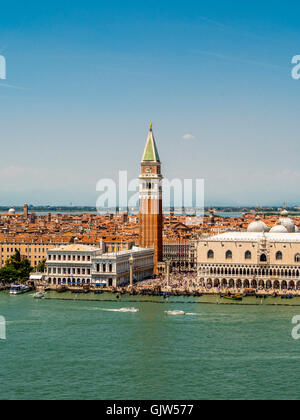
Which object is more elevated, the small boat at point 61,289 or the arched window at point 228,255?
the arched window at point 228,255

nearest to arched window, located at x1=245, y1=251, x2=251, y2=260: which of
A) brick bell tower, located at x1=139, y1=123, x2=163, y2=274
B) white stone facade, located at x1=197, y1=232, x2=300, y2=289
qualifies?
white stone facade, located at x1=197, y1=232, x2=300, y2=289

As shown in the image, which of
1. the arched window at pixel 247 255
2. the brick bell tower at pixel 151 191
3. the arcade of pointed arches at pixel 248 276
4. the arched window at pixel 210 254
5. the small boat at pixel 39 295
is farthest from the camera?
the brick bell tower at pixel 151 191

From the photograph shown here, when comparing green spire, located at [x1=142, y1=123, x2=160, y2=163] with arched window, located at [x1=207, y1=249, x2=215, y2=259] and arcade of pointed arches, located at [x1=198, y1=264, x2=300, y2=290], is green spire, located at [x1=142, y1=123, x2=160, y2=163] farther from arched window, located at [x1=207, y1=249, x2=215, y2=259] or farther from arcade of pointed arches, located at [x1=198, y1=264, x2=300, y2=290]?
arcade of pointed arches, located at [x1=198, y1=264, x2=300, y2=290]

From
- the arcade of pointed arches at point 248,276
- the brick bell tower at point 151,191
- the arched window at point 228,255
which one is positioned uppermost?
the brick bell tower at point 151,191

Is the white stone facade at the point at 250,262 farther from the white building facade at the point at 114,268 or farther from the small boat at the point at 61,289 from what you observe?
the small boat at the point at 61,289

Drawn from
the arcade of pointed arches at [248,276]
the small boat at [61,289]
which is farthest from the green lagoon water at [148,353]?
the arcade of pointed arches at [248,276]

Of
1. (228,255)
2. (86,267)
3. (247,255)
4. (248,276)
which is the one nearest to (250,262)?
(247,255)

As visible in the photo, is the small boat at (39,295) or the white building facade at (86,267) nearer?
the small boat at (39,295)

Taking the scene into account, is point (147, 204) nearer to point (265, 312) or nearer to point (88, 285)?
point (88, 285)
